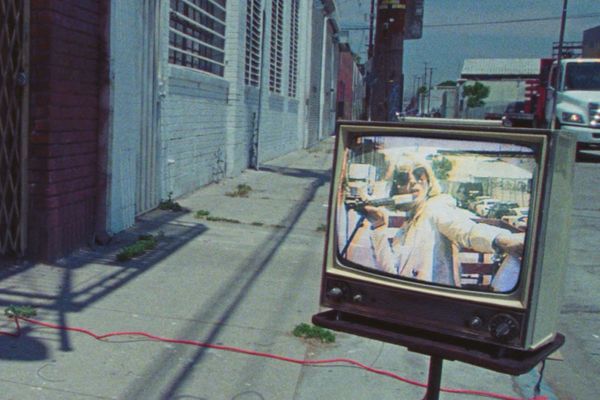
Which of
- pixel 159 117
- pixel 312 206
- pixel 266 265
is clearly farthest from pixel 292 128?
pixel 266 265

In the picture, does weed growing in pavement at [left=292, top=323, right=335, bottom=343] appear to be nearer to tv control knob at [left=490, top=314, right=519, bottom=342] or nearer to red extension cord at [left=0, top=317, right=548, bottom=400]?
red extension cord at [left=0, top=317, right=548, bottom=400]

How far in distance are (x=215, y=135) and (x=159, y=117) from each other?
3.36m

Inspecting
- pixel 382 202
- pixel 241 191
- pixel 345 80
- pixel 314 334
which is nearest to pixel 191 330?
pixel 314 334

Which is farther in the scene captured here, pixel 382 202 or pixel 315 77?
pixel 315 77

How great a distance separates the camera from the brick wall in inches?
224

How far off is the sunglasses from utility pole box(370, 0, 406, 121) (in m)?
5.40

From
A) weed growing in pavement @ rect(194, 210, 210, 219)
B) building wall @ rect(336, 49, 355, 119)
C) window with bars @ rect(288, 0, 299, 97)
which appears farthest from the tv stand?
building wall @ rect(336, 49, 355, 119)

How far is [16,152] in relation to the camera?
5.82 metres

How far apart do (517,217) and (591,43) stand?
43.0 m

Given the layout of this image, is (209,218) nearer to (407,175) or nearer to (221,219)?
(221,219)

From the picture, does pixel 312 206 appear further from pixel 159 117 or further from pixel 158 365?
pixel 158 365

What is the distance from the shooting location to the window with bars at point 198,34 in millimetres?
9867

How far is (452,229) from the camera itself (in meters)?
2.68

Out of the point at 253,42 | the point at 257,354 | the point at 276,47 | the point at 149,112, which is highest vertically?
the point at 276,47
